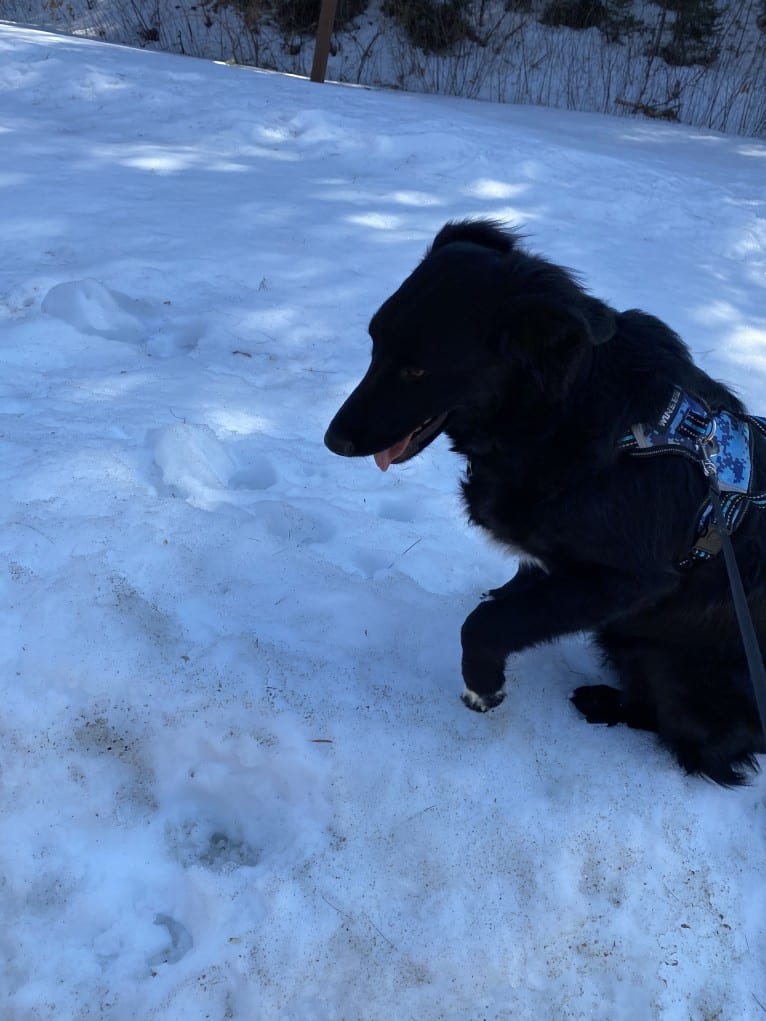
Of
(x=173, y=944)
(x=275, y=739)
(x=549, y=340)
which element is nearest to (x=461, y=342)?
(x=549, y=340)

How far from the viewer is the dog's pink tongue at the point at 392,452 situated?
6.41ft

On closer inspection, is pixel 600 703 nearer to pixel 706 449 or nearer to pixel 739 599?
pixel 739 599

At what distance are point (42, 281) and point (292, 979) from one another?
3.30 meters

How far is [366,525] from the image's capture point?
2775 millimetres

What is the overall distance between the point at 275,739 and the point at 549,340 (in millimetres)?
1212

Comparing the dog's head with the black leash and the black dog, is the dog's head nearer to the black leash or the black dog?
the black dog

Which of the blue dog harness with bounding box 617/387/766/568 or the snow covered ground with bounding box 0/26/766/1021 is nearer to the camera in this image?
the snow covered ground with bounding box 0/26/766/1021

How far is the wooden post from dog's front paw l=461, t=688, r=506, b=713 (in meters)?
7.18

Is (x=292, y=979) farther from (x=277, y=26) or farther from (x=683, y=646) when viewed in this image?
(x=277, y=26)

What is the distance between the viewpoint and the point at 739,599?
68.4 inches

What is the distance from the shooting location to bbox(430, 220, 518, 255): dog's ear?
6.79 feet

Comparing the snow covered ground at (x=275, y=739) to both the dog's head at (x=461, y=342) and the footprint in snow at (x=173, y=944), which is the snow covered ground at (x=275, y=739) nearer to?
the footprint in snow at (x=173, y=944)

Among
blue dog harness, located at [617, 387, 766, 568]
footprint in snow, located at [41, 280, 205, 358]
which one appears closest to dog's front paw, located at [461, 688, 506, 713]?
blue dog harness, located at [617, 387, 766, 568]

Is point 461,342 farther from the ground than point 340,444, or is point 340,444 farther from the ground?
point 461,342
